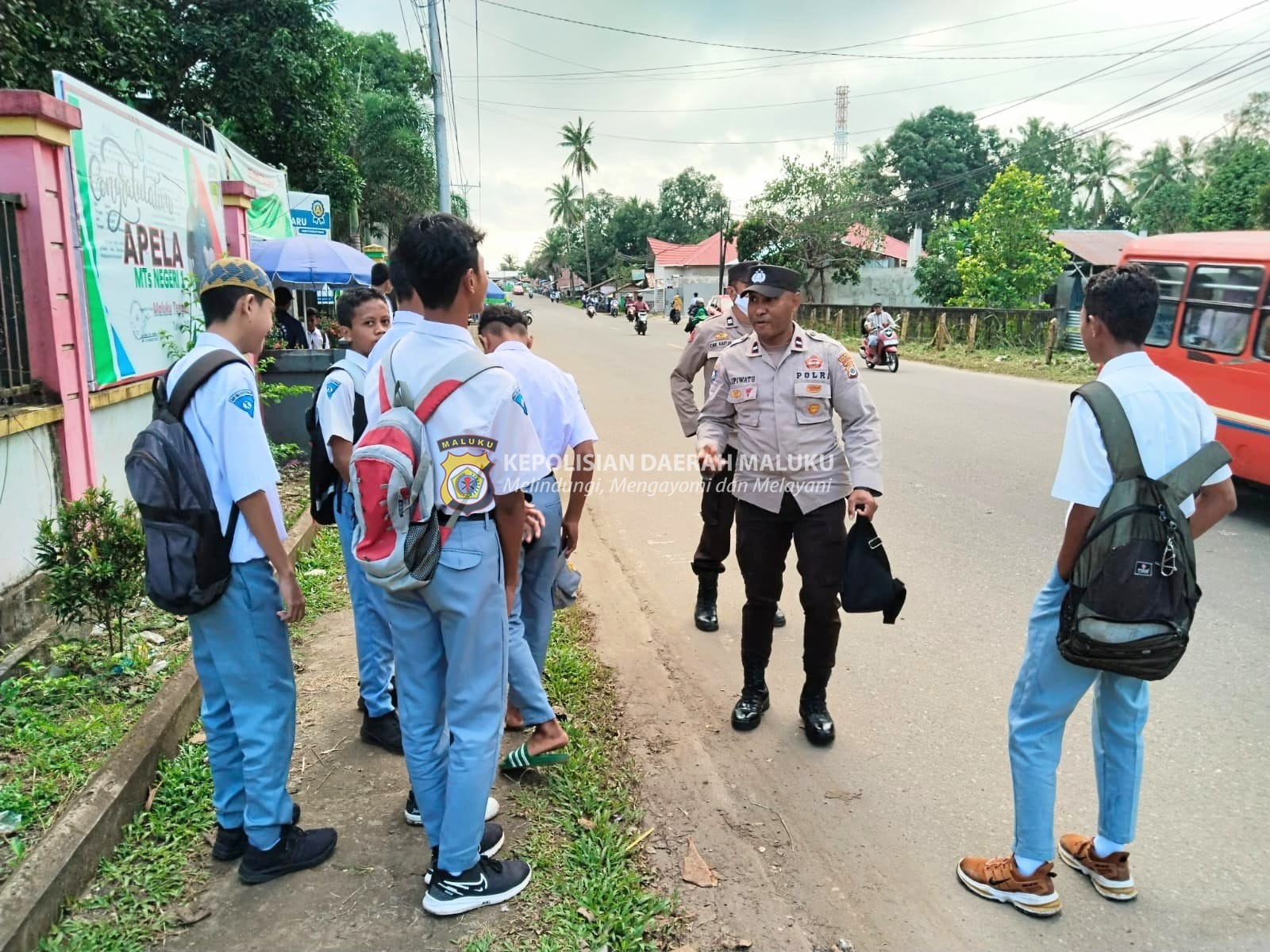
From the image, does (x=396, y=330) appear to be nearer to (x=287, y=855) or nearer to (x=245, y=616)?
(x=245, y=616)

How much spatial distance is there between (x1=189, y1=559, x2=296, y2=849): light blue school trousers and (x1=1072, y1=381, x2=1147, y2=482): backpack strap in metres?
2.37

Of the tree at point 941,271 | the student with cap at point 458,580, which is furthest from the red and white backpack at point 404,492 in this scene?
the tree at point 941,271


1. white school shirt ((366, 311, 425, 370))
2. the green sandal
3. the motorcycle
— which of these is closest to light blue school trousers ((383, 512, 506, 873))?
the green sandal

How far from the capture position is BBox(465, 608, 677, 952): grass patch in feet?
7.60

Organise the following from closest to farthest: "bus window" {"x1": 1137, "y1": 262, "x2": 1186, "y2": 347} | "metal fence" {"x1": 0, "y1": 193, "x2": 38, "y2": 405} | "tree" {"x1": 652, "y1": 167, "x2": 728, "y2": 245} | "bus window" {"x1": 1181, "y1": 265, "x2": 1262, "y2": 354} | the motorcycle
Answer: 1. "metal fence" {"x1": 0, "y1": 193, "x2": 38, "y2": 405}
2. "bus window" {"x1": 1181, "y1": 265, "x2": 1262, "y2": 354}
3. "bus window" {"x1": 1137, "y1": 262, "x2": 1186, "y2": 347}
4. the motorcycle
5. "tree" {"x1": 652, "y1": 167, "x2": 728, "y2": 245}

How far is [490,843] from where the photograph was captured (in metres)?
2.62

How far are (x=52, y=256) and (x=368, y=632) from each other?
8.82 ft

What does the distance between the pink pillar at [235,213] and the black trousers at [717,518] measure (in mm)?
5535

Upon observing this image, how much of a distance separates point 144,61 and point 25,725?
12778 mm

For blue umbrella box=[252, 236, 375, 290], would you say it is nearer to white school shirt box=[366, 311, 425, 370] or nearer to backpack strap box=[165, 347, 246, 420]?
white school shirt box=[366, 311, 425, 370]

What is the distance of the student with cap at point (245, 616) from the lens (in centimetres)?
237

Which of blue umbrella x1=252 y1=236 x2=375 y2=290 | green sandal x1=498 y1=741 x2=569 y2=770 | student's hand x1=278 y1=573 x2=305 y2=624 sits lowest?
green sandal x1=498 y1=741 x2=569 y2=770

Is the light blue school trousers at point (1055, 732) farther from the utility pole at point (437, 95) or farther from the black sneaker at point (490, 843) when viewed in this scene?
the utility pole at point (437, 95)

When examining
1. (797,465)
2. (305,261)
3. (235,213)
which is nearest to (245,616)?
(797,465)
